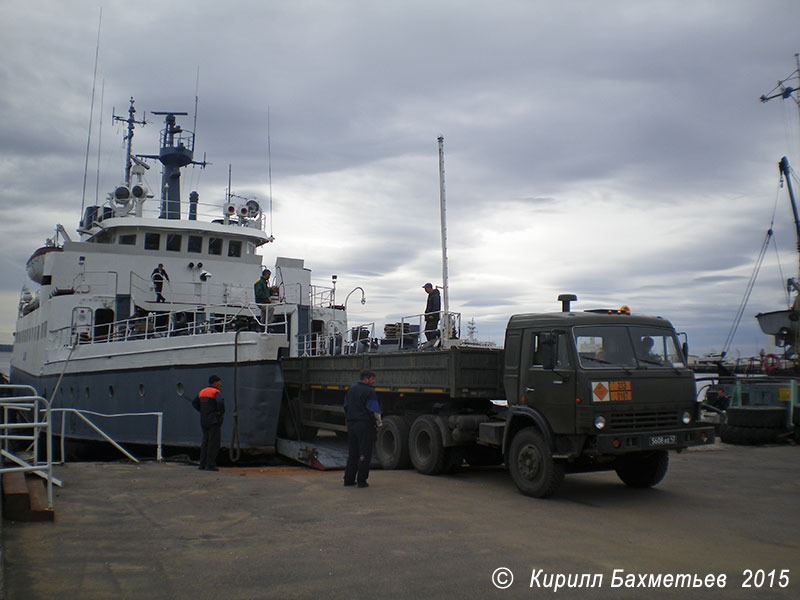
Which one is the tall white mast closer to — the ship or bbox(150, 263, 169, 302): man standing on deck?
the ship

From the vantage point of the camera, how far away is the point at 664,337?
8562 millimetres

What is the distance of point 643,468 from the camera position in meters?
9.02

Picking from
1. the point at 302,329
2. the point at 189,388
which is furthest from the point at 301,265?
the point at 189,388

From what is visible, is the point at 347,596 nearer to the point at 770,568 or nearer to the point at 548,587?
the point at 548,587

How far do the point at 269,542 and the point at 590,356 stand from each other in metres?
4.46

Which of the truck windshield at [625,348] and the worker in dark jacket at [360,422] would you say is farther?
the worker in dark jacket at [360,422]

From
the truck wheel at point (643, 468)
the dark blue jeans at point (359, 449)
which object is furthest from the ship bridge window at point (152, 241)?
the truck wheel at point (643, 468)

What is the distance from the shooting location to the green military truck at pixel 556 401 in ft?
25.7

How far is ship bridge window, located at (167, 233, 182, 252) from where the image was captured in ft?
61.5

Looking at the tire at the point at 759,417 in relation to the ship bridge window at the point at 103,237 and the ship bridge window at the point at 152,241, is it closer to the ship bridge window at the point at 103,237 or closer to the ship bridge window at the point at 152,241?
the ship bridge window at the point at 152,241

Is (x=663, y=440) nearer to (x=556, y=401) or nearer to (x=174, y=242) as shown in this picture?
(x=556, y=401)

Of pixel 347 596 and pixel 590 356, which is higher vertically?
pixel 590 356

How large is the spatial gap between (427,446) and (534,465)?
235 cm

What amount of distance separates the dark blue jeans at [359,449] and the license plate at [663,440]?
3.59 meters
